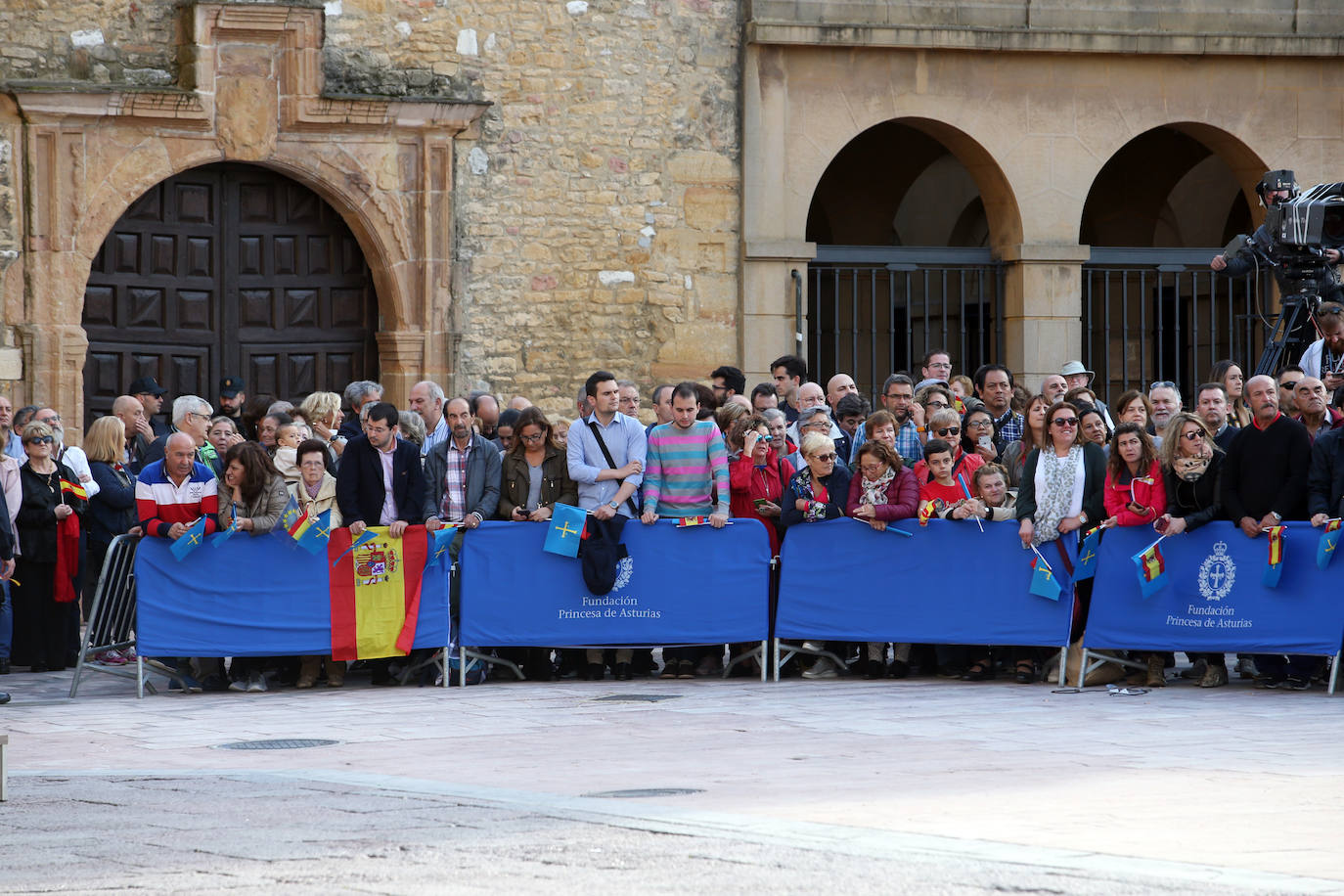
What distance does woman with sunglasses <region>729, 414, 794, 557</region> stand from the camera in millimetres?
12281

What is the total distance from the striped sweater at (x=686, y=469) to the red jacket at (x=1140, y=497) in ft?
7.39

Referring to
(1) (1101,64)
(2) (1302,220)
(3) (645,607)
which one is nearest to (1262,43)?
(1) (1101,64)

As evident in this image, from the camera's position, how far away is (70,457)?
12859mm

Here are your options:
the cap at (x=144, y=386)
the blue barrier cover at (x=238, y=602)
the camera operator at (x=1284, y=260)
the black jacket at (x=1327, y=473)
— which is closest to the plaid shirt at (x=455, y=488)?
the blue barrier cover at (x=238, y=602)

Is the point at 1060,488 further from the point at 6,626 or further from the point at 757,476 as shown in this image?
the point at 6,626

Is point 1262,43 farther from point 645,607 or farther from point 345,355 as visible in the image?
point 645,607

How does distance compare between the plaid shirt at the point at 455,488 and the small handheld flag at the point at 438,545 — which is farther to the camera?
the plaid shirt at the point at 455,488

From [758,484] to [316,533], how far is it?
2670mm

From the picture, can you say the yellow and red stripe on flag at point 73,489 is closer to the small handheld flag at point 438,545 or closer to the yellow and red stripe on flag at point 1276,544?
the small handheld flag at point 438,545

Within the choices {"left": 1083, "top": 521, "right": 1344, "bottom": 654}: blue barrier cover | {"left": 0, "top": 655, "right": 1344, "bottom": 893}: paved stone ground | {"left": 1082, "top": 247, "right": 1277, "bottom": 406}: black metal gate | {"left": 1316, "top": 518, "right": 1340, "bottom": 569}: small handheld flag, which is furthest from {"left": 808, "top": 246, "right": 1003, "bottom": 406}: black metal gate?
{"left": 0, "top": 655, "right": 1344, "bottom": 893}: paved stone ground

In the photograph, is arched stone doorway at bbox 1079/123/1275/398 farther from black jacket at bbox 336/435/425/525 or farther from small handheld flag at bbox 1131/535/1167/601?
black jacket at bbox 336/435/425/525

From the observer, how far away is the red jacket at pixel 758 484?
40.3 ft

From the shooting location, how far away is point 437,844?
20.7ft

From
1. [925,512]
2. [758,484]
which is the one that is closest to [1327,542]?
[925,512]
